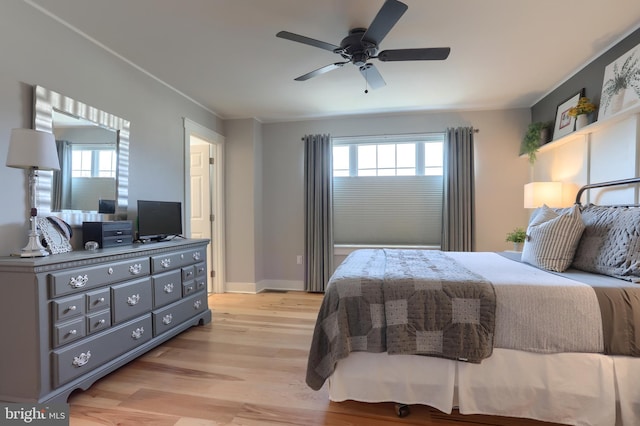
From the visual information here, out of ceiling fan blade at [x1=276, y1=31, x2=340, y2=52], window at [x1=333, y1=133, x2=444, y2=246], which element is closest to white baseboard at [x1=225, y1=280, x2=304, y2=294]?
window at [x1=333, y1=133, x2=444, y2=246]

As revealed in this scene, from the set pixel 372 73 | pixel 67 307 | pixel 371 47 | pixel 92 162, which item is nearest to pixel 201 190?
pixel 92 162

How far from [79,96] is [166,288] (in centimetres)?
166

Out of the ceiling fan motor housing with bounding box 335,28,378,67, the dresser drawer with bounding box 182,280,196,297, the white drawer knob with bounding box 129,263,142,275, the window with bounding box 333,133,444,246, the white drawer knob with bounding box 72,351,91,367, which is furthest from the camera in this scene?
the window with bounding box 333,133,444,246

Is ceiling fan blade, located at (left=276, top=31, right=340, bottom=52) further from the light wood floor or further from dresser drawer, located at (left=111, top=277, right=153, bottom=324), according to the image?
the light wood floor

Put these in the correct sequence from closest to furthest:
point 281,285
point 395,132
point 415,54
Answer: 1. point 415,54
2. point 395,132
3. point 281,285

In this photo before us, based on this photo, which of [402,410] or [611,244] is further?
[611,244]

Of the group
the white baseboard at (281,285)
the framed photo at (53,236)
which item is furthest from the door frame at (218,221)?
the framed photo at (53,236)

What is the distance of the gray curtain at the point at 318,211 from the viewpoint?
451cm

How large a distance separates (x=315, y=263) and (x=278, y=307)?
0.91 metres

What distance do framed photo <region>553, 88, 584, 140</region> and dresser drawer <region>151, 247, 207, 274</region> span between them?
3.91 meters

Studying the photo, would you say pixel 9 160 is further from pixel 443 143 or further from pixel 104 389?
pixel 443 143

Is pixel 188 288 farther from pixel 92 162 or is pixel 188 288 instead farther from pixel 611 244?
pixel 611 244

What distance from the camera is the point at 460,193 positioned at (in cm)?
418

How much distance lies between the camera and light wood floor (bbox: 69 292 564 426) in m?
1.77
